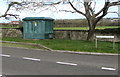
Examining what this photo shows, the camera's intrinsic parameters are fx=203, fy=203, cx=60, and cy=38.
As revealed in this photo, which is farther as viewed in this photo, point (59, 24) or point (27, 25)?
point (59, 24)

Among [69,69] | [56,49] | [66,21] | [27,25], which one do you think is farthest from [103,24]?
[69,69]

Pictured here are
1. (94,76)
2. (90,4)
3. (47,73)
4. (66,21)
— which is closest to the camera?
(94,76)

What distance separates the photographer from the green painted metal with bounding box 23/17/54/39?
65.9 ft

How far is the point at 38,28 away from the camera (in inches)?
792

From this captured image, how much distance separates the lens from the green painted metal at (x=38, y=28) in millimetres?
20078

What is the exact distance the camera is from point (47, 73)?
6.88 meters

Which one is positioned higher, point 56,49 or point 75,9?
point 75,9

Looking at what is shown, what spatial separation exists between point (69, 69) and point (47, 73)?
102 centimetres

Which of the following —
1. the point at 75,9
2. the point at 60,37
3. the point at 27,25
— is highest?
the point at 75,9

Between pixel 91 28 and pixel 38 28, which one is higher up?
pixel 91 28

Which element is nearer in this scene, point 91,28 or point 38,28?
point 91,28

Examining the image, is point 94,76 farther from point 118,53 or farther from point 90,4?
point 90,4

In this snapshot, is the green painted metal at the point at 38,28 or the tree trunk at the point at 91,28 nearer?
the tree trunk at the point at 91,28

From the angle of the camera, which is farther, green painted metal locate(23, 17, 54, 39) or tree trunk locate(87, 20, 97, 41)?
green painted metal locate(23, 17, 54, 39)
